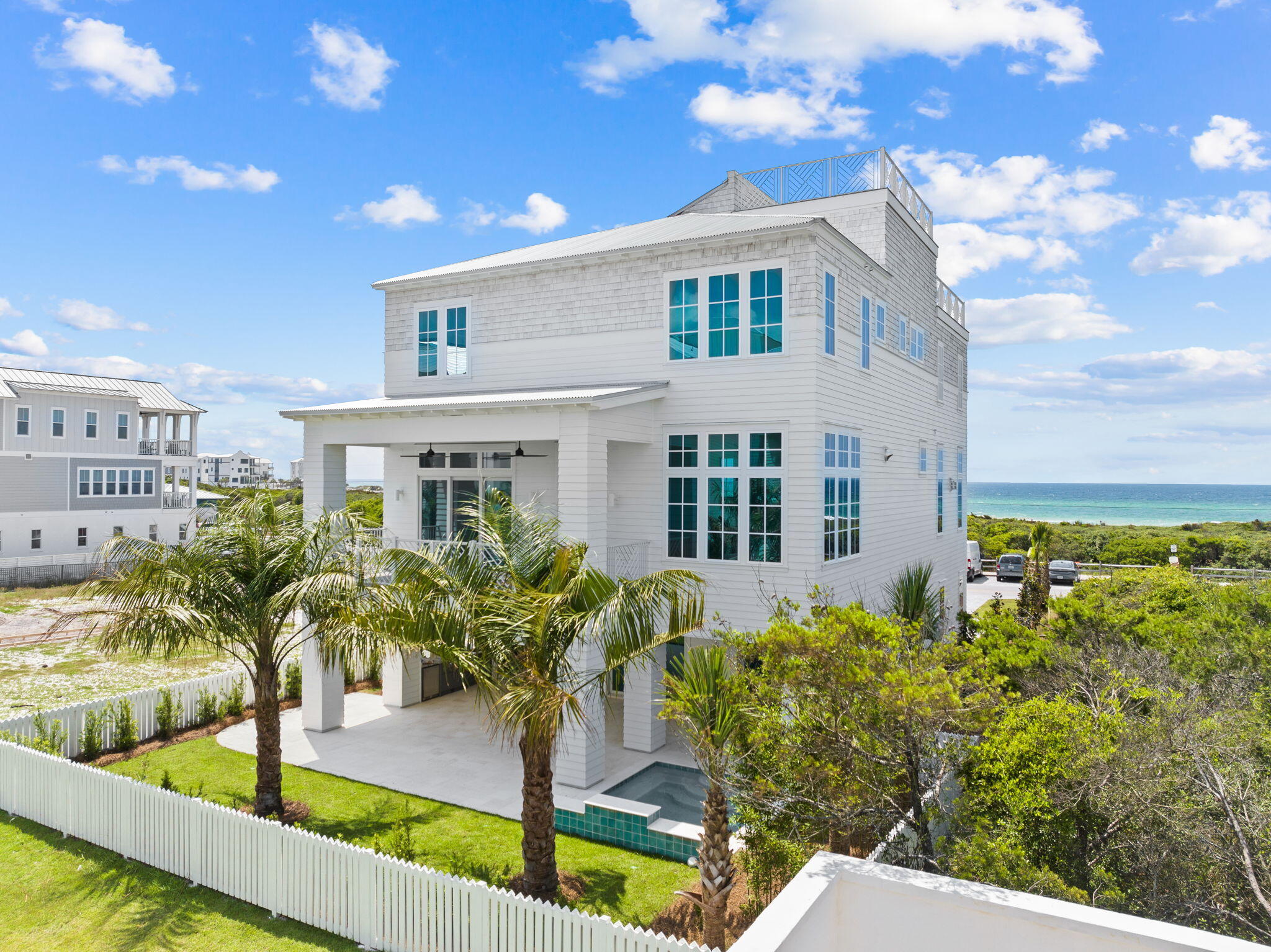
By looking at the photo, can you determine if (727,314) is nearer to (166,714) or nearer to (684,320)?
(684,320)

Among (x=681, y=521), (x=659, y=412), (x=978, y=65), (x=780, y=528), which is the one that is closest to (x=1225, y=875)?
(x=780, y=528)

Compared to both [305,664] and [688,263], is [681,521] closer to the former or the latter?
[688,263]

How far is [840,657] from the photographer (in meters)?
6.61

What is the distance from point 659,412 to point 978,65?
1044 centimetres

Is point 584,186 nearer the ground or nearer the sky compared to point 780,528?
nearer the sky

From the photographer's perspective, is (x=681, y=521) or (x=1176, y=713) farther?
(x=681, y=521)

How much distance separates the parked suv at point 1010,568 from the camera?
40.5 metres

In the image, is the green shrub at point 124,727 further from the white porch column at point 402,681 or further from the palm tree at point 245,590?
the white porch column at point 402,681

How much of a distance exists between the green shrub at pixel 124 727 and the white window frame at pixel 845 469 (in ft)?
42.3

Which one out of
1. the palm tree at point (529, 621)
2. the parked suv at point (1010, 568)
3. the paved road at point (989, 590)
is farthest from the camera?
the parked suv at point (1010, 568)

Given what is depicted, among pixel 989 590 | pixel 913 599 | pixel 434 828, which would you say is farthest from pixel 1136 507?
pixel 434 828

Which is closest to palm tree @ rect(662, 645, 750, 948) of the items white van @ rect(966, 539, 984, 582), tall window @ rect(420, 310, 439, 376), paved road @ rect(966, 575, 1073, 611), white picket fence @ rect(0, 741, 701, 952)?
white picket fence @ rect(0, 741, 701, 952)

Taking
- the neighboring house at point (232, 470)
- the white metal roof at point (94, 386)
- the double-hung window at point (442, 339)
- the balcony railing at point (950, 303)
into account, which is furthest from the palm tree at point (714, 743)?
the neighboring house at point (232, 470)

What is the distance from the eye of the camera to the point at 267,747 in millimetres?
10438
